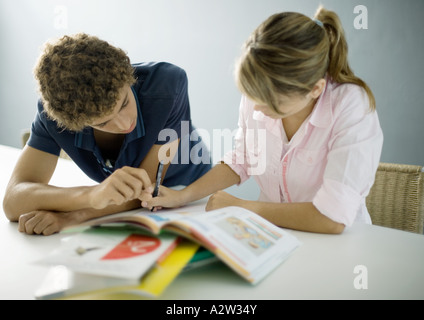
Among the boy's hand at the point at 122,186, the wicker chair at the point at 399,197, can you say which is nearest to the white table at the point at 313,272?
the boy's hand at the point at 122,186

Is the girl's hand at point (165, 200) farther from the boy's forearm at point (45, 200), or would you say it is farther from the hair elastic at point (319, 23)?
the hair elastic at point (319, 23)

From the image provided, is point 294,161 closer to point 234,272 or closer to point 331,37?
point 331,37

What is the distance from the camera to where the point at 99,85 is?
0.94 m

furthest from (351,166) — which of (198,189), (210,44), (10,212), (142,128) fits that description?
(210,44)

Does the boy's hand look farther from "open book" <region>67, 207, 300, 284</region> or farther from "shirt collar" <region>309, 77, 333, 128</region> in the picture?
"shirt collar" <region>309, 77, 333, 128</region>

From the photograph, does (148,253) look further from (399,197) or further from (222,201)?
(399,197)

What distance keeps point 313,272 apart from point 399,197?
0.78 m

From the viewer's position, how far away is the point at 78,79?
0.92m

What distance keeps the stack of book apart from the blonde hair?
1.06 feet

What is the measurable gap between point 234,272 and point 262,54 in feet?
1.58

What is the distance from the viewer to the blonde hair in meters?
0.85

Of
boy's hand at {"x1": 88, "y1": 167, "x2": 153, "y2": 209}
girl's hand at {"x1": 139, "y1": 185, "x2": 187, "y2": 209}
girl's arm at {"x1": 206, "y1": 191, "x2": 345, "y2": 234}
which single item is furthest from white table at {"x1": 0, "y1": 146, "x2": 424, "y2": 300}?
girl's hand at {"x1": 139, "y1": 185, "x2": 187, "y2": 209}

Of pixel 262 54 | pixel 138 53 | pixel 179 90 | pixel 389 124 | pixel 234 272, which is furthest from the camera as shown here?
pixel 138 53

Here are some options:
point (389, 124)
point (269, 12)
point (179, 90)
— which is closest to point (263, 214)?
point (179, 90)
